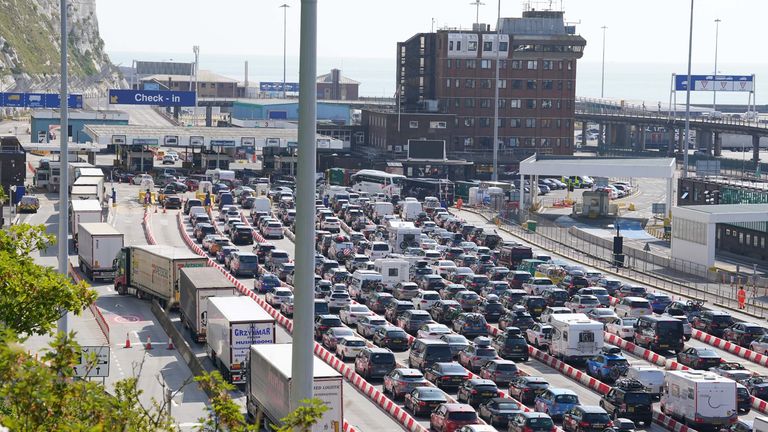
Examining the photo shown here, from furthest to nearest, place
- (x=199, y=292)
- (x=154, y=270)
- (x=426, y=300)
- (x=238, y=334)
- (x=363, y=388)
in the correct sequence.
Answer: (x=426, y=300), (x=154, y=270), (x=199, y=292), (x=363, y=388), (x=238, y=334)

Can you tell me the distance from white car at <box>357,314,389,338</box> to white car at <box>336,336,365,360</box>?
11.5 feet

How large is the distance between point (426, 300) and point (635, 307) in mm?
8860

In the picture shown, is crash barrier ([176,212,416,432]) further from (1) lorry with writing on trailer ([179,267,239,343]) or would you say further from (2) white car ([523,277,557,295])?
(2) white car ([523,277,557,295])

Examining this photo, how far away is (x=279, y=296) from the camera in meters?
60.7

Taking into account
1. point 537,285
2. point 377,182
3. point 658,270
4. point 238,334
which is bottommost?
point 658,270

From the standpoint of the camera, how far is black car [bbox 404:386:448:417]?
41062mm

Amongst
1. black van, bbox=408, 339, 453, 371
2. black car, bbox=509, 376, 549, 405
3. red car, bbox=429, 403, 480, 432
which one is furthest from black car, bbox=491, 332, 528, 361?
red car, bbox=429, 403, 480, 432

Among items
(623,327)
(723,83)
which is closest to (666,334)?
(623,327)

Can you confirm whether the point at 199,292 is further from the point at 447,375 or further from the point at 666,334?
the point at 666,334

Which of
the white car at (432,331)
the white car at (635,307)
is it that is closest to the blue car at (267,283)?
the white car at (432,331)

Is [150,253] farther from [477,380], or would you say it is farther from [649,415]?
[649,415]

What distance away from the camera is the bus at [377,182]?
11312 centimetres

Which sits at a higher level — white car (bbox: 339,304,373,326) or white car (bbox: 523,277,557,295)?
white car (bbox: 523,277,557,295)

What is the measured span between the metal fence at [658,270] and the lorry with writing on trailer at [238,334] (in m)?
26.0
